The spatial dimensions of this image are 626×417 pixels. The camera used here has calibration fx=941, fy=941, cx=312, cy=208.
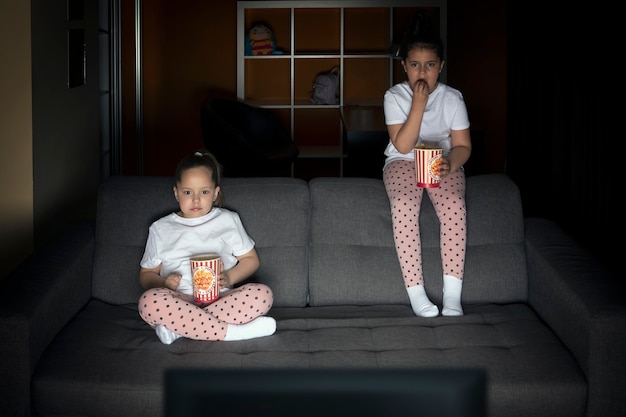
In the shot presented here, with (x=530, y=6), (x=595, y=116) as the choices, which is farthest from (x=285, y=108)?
(x=595, y=116)

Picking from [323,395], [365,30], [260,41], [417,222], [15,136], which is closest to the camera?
[323,395]

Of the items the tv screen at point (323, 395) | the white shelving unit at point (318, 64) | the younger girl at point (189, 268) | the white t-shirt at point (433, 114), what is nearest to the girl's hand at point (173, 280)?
the younger girl at point (189, 268)

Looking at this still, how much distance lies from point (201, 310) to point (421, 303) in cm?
76

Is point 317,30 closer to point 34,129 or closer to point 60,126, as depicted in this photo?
point 60,126

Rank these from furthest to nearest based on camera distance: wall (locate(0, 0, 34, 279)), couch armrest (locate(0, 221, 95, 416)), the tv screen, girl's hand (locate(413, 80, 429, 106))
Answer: wall (locate(0, 0, 34, 279))
girl's hand (locate(413, 80, 429, 106))
couch armrest (locate(0, 221, 95, 416))
the tv screen

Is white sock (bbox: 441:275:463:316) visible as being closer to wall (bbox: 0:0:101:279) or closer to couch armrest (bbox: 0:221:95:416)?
couch armrest (bbox: 0:221:95:416)

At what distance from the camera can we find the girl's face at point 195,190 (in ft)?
10.3

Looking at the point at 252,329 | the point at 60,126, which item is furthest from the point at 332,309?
the point at 60,126

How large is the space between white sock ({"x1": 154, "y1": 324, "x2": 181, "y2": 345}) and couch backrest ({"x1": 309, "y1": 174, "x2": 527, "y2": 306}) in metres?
0.60

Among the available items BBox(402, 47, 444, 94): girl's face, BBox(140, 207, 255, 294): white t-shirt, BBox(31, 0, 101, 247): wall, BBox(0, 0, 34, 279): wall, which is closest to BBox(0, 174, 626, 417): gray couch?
BBox(140, 207, 255, 294): white t-shirt

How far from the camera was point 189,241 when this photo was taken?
316cm

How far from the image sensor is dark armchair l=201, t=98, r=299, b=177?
5738mm

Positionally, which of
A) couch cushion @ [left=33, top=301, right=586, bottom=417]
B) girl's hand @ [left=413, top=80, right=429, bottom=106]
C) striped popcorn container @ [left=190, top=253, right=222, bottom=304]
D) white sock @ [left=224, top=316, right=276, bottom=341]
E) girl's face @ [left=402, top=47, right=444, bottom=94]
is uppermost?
girl's face @ [left=402, top=47, right=444, bottom=94]

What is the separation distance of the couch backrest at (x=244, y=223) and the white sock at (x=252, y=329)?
323mm
